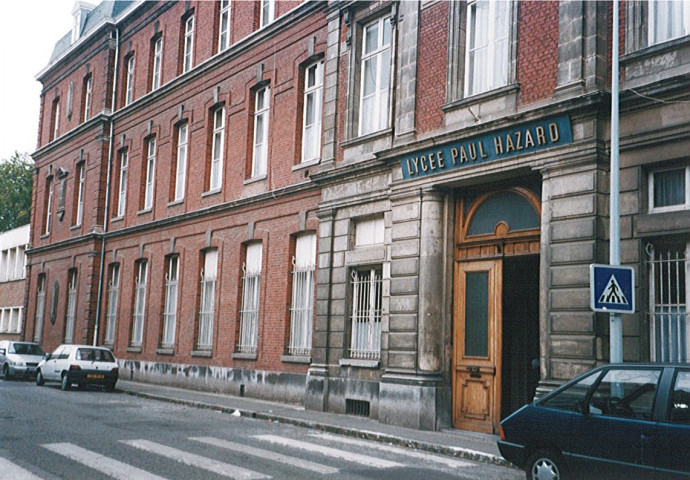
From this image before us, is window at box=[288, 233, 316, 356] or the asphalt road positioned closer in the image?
the asphalt road

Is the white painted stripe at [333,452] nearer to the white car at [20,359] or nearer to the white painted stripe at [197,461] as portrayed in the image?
the white painted stripe at [197,461]

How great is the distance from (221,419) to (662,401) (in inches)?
403

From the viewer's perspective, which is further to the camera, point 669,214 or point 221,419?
point 221,419

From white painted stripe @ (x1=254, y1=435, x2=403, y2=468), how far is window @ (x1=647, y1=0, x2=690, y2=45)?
753 cm

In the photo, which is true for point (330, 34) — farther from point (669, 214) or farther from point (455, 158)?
point (669, 214)

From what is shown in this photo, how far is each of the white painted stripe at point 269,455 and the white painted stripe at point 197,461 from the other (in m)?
0.75

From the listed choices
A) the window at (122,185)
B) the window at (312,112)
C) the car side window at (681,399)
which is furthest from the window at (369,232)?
the window at (122,185)

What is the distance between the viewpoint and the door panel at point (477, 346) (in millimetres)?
13873

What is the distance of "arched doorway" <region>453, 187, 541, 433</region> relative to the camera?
45.4ft

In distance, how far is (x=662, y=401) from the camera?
738cm

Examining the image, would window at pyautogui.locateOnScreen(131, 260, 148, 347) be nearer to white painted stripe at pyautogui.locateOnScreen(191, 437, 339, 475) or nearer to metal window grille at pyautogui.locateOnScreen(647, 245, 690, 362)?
white painted stripe at pyautogui.locateOnScreen(191, 437, 339, 475)

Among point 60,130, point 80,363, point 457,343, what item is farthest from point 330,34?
point 60,130

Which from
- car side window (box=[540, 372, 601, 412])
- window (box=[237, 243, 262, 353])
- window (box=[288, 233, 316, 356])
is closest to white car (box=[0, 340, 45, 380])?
window (box=[237, 243, 262, 353])

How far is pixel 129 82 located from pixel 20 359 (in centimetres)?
1185
